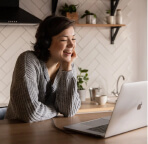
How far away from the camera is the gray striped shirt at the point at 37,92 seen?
1.59 m

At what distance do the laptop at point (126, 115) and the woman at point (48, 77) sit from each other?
36 cm

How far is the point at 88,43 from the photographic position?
3.41m

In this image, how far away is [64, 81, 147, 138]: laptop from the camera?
3.79 ft

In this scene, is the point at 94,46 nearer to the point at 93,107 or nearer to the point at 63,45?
the point at 93,107

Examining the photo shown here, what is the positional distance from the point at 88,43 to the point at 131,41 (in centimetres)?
60

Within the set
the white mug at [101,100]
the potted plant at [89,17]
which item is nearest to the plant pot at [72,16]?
the potted plant at [89,17]

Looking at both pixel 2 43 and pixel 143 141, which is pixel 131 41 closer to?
pixel 2 43

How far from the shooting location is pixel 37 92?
168cm

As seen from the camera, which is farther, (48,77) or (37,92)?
(48,77)

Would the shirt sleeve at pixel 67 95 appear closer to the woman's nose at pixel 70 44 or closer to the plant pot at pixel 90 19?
the woman's nose at pixel 70 44

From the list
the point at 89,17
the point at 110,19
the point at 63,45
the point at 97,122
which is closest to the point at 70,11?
the point at 89,17

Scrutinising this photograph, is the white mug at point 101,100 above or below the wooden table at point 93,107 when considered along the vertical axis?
above

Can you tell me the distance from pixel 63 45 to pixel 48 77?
0.77ft

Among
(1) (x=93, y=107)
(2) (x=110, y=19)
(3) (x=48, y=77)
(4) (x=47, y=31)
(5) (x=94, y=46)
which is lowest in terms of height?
(1) (x=93, y=107)
